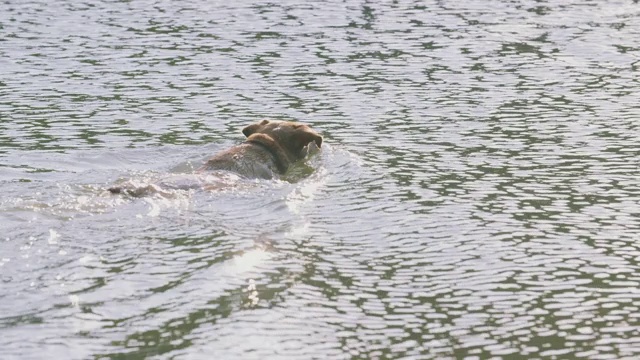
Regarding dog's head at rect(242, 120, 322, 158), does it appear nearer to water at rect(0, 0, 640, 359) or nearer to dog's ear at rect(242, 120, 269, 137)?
dog's ear at rect(242, 120, 269, 137)

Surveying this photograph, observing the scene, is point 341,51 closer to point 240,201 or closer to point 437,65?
point 437,65

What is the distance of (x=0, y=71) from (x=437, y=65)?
5914mm

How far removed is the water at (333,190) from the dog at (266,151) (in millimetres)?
242

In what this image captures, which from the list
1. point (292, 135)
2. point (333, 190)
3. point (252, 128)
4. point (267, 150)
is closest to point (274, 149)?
point (267, 150)

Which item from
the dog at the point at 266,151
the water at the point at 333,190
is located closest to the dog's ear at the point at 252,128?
the dog at the point at 266,151

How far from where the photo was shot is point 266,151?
13.1 m

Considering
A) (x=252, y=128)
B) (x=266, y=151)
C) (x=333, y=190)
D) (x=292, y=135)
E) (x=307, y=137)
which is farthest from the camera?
(x=252, y=128)

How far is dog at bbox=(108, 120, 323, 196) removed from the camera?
12.7m

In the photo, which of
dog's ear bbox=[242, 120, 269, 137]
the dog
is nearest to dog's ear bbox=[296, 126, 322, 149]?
the dog

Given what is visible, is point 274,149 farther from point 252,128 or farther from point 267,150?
point 252,128

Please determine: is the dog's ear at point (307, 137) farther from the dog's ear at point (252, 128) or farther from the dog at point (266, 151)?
the dog's ear at point (252, 128)

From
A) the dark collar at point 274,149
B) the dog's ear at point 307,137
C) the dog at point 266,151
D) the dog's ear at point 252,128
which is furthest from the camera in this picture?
the dog's ear at point 252,128

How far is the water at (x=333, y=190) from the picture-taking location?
8297 mm

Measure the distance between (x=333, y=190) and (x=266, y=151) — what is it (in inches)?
49.1
